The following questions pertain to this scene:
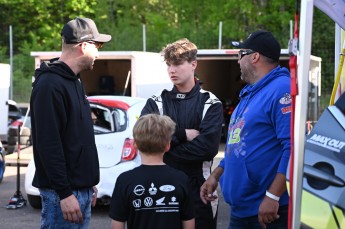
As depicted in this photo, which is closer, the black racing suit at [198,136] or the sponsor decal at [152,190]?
the sponsor decal at [152,190]

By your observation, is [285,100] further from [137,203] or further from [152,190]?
[137,203]

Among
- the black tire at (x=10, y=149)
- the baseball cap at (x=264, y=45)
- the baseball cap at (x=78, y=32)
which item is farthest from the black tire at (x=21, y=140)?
the baseball cap at (x=264, y=45)

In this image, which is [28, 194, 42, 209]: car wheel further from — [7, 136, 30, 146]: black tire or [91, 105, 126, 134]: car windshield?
[7, 136, 30, 146]: black tire

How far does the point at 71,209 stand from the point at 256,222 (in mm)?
1136

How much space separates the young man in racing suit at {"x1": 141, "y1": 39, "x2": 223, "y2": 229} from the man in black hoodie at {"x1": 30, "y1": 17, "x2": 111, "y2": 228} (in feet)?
2.21

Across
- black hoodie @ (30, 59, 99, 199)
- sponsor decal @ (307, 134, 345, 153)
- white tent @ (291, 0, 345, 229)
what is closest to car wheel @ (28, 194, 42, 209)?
black hoodie @ (30, 59, 99, 199)

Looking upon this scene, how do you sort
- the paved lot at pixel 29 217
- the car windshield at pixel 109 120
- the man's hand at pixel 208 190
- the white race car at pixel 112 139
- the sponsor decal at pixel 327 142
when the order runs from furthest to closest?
the car windshield at pixel 109 120 → the white race car at pixel 112 139 → the paved lot at pixel 29 217 → the man's hand at pixel 208 190 → the sponsor decal at pixel 327 142

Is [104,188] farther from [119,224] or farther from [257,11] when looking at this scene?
[257,11]

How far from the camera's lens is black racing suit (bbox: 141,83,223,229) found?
509cm

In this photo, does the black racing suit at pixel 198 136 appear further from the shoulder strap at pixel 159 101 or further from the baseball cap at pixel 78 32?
the baseball cap at pixel 78 32

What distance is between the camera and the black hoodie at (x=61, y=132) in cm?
439

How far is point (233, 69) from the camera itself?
29094 mm

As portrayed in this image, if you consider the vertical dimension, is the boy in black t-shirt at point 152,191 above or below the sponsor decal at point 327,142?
below

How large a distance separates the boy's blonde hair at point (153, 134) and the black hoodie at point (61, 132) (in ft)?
1.38
